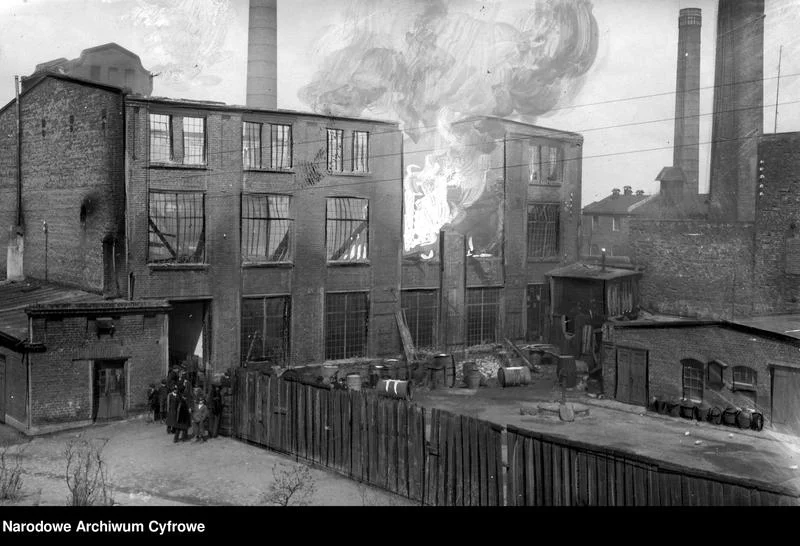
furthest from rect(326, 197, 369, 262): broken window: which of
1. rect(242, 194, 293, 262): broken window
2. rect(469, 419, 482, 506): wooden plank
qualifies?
rect(469, 419, 482, 506): wooden plank

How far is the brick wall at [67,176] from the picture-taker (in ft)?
83.4

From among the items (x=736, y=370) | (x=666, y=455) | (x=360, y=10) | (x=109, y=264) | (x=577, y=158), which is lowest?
(x=666, y=455)

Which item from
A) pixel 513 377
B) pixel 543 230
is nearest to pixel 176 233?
pixel 513 377

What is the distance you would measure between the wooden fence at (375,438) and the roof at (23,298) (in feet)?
22.3

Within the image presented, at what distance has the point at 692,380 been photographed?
23.2 metres

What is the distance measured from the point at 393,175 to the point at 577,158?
10522 millimetres

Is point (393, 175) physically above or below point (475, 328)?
above

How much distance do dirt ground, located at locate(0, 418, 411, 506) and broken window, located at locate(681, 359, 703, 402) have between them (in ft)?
38.4

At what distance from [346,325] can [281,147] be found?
23.1 feet

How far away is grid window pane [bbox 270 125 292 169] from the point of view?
89.8ft

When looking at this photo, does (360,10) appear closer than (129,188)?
No
